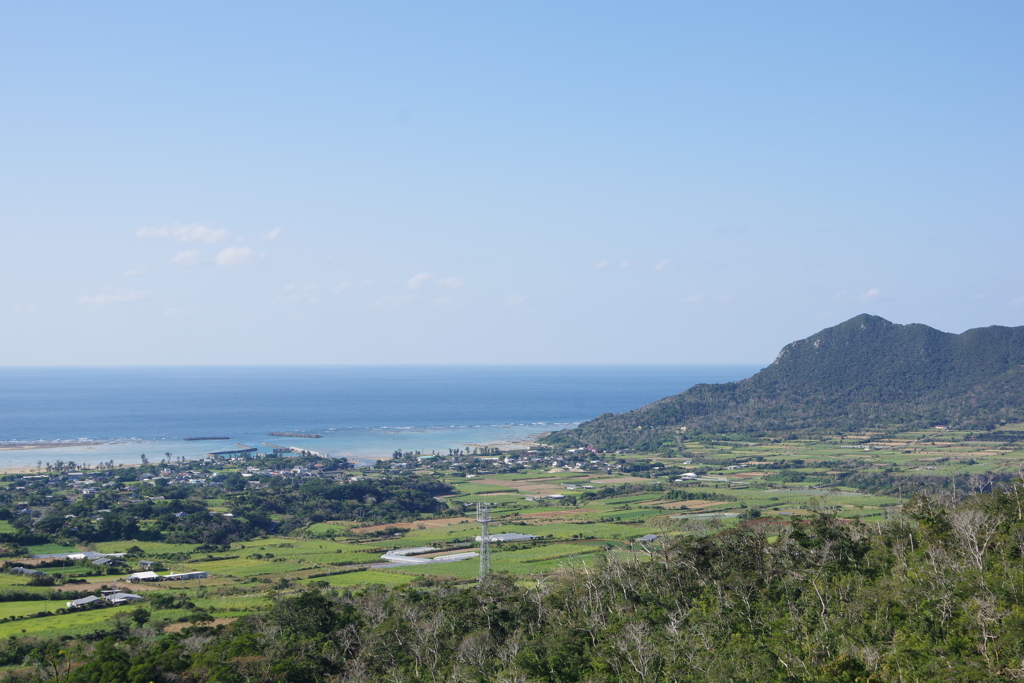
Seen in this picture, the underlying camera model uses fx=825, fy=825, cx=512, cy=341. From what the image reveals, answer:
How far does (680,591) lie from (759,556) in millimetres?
5050

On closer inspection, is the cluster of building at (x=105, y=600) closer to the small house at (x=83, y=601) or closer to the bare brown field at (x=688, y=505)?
the small house at (x=83, y=601)

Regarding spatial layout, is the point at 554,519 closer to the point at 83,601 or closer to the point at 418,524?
the point at 418,524

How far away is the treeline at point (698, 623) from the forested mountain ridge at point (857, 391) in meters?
92.4

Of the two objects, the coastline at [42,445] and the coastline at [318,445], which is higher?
the coastline at [42,445]

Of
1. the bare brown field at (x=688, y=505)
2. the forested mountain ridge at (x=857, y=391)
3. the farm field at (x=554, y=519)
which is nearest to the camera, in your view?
the farm field at (x=554, y=519)

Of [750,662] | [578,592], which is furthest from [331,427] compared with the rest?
[750,662]

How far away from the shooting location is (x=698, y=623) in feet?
104

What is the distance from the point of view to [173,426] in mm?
154875

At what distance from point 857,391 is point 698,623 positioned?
143 metres

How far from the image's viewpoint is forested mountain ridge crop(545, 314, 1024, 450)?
143875 millimetres

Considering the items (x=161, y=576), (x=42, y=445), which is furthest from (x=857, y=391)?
(x=42, y=445)

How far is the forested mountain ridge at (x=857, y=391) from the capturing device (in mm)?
143875

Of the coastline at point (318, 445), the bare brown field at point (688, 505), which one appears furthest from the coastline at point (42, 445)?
the bare brown field at point (688, 505)

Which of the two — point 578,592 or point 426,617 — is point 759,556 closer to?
point 578,592
